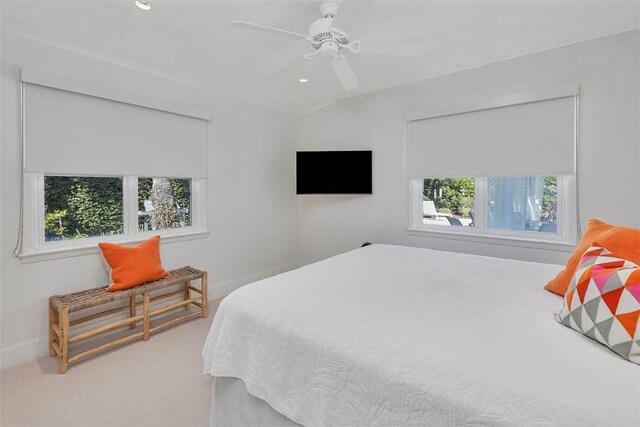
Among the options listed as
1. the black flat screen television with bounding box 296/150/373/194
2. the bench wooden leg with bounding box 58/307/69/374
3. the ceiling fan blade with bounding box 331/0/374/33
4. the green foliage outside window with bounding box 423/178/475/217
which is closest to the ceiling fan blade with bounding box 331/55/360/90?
the ceiling fan blade with bounding box 331/0/374/33

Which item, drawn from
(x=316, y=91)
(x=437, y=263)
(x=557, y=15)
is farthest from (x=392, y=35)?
(x=437, y=263)

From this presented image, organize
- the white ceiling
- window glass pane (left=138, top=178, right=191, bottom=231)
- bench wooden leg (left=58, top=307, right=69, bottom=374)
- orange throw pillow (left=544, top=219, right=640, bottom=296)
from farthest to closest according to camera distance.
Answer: window glass pane (left=138, top=178, right=191, bottom=231) < bench wooden leg (left=58, top=307, right=69, bottom=374) < the white ceiling < orange throw pillow (left=544, top=219, right=640, bottom=296)

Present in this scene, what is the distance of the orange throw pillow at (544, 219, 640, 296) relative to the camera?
4.69 feet

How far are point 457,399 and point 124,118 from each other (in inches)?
123

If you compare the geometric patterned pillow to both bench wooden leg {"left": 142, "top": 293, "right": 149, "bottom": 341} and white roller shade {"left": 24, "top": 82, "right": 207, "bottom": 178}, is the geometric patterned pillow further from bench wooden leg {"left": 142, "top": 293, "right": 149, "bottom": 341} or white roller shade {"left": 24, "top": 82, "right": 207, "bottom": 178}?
white roller shade {"left": 24, "top": 82, "right": 207, "bottom": 178}

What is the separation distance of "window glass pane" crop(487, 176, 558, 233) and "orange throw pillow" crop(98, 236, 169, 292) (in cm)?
324

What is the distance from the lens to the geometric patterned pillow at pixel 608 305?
958 millimetres

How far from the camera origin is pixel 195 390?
1.94 metres

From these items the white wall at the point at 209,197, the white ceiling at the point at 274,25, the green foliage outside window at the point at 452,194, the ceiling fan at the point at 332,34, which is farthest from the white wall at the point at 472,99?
the ceiling fan at the point at 332,34

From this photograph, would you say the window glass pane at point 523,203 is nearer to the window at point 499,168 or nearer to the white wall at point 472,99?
the window at point 499,168

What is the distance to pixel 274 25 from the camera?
219 centimetres

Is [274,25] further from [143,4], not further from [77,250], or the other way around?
[77,250]

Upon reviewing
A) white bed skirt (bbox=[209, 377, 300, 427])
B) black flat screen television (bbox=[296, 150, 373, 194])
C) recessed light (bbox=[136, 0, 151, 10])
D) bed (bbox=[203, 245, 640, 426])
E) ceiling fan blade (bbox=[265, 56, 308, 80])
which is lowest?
white bed skirt (bbox=[209, 377, 300, 427])

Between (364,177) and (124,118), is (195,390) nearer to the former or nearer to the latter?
(124,118)
